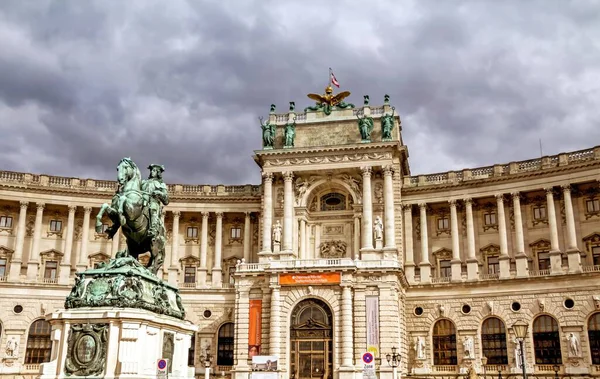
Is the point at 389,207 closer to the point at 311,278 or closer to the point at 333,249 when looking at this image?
the point at 333,249

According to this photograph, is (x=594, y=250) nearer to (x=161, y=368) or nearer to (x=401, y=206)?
(x=401, y=206)

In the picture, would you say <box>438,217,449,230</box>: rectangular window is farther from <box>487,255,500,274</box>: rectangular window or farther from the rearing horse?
the rearing horse

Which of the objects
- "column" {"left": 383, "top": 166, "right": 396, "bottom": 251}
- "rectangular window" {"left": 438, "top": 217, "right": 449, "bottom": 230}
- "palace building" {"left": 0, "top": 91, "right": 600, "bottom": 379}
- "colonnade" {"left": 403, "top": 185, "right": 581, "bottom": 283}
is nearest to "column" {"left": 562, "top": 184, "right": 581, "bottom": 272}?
"colonnade" {"left": 403, "top": 185, "right": 581, "bottom": 283}

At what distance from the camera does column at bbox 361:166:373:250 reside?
1984 inches

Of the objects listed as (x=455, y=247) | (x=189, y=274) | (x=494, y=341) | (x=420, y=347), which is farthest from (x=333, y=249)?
(x=494, y=341)

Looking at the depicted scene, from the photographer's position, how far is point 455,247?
2071 inches

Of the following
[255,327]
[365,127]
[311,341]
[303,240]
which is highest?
[365,127]

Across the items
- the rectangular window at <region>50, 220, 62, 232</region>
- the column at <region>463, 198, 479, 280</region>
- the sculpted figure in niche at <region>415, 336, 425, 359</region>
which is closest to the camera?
the sculpted figure in niche at <region>415, 336, 425, 359</region>

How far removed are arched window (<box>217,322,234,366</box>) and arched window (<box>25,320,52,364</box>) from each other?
43.7 ft

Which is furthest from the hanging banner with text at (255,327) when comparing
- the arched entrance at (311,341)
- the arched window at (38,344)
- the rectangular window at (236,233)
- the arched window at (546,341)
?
the arched window at (546,341)

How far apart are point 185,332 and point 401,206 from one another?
37.7 metres

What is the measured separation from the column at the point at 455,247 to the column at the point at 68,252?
31.7 meters

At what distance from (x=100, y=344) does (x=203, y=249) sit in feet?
135

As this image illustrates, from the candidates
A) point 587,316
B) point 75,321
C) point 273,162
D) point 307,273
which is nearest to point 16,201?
point 273,162
